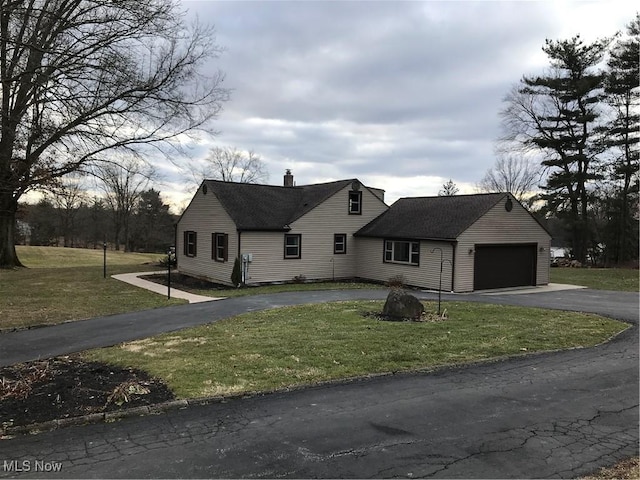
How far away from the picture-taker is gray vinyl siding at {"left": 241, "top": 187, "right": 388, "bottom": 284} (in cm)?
2258

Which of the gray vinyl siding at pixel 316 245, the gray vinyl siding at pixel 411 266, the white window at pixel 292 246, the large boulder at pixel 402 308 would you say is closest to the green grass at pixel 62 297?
the gray vinyl siding at pixel 316 245

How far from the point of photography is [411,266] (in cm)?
2264

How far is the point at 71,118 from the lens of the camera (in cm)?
1412

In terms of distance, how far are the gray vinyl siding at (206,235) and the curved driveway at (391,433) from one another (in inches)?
632

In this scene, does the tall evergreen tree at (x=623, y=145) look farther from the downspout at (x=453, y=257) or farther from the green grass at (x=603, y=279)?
the downspout at (x=453, y=257)

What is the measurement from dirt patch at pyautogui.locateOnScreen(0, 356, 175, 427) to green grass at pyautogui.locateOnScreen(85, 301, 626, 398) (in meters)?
0.38

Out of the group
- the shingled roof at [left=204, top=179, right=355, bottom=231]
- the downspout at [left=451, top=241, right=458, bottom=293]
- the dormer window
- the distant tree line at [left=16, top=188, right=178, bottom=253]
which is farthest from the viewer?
the distant tree line at [left=16, top=188, right=178, bottom=253]

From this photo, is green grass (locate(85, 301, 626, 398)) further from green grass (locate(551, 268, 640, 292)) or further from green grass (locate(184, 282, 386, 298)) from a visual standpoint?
green grass (locate(551, 268, 640, 292))

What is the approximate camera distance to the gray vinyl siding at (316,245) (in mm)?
22578

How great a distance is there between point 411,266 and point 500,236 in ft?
14.3

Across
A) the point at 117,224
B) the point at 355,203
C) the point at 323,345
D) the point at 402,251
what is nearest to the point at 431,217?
the point at 402,251

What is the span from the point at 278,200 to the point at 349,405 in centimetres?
2031

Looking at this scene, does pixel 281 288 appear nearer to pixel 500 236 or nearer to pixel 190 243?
pixel 190 243

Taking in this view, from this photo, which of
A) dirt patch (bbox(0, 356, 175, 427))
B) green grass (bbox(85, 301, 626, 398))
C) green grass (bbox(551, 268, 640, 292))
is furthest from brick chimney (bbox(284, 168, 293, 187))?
dirt patch (bbox(0, 356, 175, 427))
